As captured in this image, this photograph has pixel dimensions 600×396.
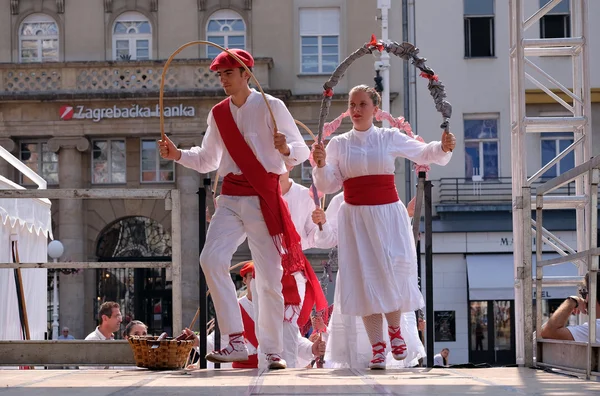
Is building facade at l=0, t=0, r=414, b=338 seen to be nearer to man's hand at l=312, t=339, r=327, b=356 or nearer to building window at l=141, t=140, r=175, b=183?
building window at l=141, t=140, r=175, b=183

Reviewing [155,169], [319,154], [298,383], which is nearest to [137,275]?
[155,169]

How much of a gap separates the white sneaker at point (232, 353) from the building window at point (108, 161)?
26634 mm

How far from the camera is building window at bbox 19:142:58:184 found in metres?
33.9

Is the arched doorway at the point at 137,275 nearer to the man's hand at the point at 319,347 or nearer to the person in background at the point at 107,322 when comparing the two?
the person in background at the point at 107,322

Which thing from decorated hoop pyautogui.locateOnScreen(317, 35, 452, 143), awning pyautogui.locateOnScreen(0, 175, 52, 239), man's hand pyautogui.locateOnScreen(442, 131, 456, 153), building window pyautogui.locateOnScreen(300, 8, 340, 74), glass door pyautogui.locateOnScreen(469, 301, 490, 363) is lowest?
glass door pyautogui.locateOnScreen(469, 301, 490, 363)

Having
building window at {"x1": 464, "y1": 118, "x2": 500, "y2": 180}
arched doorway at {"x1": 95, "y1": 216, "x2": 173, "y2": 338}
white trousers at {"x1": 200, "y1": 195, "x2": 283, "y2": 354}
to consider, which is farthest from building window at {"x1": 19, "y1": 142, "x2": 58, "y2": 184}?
white trousers at {"x1": 200, "y1": 195, "x2": 283, "y2": 354}

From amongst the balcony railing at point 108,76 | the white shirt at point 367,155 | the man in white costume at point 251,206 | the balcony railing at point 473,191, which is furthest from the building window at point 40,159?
the man in white costume at point 251,206

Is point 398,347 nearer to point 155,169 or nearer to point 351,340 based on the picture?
point 351,340

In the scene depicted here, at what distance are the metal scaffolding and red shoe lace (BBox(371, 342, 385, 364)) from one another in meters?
1.00

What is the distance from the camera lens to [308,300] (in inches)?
376

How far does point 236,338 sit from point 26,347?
5.38 feet

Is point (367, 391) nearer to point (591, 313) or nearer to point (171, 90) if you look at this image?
point (591, 313)

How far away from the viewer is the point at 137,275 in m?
34.1

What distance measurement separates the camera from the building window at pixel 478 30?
1310 inches
